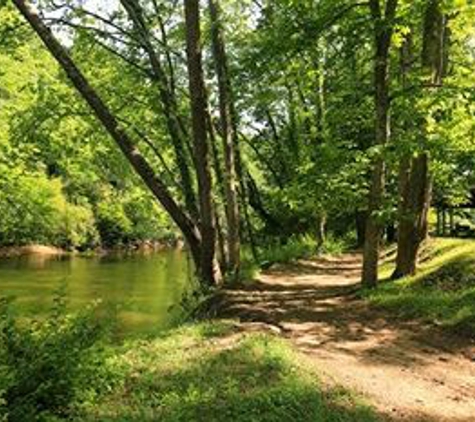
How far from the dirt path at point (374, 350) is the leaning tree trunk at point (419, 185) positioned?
122 centimetres

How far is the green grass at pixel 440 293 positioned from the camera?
36.2ft

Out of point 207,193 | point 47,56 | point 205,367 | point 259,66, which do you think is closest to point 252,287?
point 207,193

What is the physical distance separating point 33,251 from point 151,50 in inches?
1567

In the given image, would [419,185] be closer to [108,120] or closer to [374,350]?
[374,350]

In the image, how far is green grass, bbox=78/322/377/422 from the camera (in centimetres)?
609

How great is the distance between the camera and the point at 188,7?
39.5 feet

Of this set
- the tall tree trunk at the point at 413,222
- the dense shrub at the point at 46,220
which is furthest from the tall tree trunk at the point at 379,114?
the dense shrub at the point at 46,220

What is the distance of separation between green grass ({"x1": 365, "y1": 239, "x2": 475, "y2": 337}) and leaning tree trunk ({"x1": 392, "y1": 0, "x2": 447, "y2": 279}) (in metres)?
0.43

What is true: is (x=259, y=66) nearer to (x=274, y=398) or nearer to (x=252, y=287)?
(x=252, y=287)

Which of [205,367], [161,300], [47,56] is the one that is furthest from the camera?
[47,56]

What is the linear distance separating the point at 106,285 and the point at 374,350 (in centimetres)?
1985

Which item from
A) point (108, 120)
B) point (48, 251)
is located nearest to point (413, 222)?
point (108, 120)

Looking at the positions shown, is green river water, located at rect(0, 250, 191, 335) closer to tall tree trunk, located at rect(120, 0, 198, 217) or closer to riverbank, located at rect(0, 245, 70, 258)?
tall tree trunk, located at rect(120, 0, 198, 217)

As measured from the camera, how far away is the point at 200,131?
12398 mm
